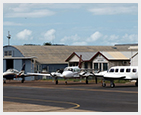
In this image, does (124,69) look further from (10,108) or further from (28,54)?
(28,54)

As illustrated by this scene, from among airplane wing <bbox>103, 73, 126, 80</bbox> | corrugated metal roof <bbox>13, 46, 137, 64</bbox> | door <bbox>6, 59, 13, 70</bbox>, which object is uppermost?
corrugated metal roof <bbox>13, 46, 137, 64</bbox>

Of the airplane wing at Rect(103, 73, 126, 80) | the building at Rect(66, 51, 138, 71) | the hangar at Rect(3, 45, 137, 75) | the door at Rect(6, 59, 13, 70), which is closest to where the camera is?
the airplane wing at Rect(103, 73, 126, 80)

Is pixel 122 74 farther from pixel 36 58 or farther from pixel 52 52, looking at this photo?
pixel 52 52

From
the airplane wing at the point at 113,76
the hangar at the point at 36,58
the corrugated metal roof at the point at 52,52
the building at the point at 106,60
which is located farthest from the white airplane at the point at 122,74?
the corrugated metal roof at the point at 52,52

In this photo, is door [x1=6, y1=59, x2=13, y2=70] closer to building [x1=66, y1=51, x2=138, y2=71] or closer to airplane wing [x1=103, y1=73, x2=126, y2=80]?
building [x1=66, y1=51, x2=138, y2=71]

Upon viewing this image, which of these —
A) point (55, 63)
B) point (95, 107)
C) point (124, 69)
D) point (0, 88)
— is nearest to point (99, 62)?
point (55, 63)

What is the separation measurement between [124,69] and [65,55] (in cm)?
3448

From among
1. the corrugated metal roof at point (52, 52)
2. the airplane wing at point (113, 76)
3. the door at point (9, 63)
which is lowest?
the airplane wing at point (113, 76)

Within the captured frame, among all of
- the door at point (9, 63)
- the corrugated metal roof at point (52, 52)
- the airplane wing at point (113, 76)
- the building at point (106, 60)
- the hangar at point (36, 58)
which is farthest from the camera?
the door at point (9, 63)

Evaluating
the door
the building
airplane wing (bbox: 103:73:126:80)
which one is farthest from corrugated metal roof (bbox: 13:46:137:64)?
airplane wing (bbox: 103:73:126:80)

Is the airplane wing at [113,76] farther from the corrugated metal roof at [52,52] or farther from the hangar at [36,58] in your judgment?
the corrugated metal roof at [52,52]

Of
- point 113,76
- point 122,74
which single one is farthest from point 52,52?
point 113,76

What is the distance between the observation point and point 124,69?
43000 mm

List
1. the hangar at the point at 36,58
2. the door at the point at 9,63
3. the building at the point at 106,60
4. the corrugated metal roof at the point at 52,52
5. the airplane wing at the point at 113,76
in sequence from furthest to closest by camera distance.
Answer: the door at the point at 9,63, the corrugated metal roof at the point at 52,52, the hangar at the point at 36,58, the building at the point at 106,60, the airplane wing at the point at 113,76
